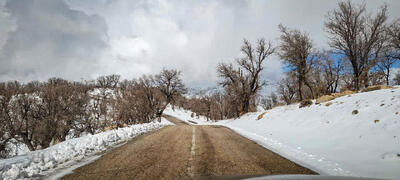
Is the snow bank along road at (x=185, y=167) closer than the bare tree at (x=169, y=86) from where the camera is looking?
Yes

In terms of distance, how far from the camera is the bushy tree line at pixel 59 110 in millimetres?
17641

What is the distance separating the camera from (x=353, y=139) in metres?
6.28

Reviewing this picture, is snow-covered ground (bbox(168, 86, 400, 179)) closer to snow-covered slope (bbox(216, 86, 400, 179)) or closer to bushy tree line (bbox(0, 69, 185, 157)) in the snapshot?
snow-covered slope (bbox(216, 86, 400, 179))

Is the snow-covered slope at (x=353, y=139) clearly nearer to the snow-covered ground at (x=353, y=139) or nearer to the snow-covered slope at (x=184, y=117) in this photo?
the snow-covered ground at (x=353, y=139)

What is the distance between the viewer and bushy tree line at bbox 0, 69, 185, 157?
695 inches

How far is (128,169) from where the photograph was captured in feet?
13.8

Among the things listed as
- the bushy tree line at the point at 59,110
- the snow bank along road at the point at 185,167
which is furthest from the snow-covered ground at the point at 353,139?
the bushy tree line at the point at 59,110

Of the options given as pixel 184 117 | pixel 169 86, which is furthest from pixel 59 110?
pixel 184 117

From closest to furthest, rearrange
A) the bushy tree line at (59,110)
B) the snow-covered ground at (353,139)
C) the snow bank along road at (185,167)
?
the snow bank along road at (185,167) → the snow-covered ground at (353,139) → the bushy tree line at (59,110)

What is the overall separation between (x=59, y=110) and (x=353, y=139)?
27.0 meters

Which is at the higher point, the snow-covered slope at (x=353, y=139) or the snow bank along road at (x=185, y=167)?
the snow-covered slope at (x=353, y=139)

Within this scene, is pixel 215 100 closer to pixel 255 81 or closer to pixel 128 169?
pixel 255 81

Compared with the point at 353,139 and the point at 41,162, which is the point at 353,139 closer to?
the point at 353,139

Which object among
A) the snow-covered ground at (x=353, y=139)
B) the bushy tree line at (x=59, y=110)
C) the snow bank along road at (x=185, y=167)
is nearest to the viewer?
the snow bank along road at (x=185, y=167)
